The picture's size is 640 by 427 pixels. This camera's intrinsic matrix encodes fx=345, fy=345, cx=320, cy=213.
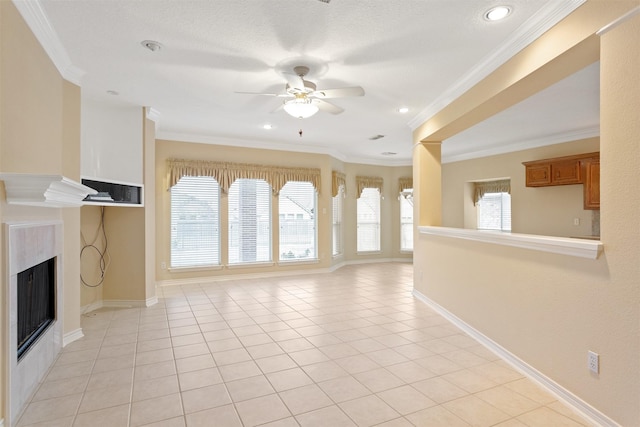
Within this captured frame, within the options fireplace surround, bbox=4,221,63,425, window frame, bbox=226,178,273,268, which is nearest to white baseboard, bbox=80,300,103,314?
fireplace surround, bbox=4,221,63,425

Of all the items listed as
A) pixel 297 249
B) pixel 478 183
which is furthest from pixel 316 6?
pixel 478 183

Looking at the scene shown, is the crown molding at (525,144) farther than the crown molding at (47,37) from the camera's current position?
Yes

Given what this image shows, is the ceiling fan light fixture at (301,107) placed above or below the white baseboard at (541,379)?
above

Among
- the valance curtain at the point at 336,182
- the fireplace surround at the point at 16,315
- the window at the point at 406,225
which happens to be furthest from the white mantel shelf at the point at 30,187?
the window at the point at 406,225

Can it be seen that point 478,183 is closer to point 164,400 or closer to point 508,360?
point 508,360

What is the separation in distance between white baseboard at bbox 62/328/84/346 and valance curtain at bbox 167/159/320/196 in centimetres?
304

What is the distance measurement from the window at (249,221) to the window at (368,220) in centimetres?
284

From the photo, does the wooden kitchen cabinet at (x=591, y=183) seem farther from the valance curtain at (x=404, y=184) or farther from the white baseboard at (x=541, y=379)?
the valance curtain at (x=404, y=184)

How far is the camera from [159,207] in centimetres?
603

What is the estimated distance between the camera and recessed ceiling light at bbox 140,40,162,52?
291cm

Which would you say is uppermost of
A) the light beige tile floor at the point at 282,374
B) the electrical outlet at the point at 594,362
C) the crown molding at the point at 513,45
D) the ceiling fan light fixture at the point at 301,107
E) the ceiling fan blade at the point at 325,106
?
the crown molding at the point at 513,45

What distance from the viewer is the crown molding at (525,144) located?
589 cm

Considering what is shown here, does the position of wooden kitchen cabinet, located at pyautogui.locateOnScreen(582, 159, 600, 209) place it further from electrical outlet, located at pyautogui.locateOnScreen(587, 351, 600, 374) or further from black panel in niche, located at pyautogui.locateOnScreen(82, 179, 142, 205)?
black panel in niche, located at pyautogui.locateOnScreen(82, 179, 142, 205)

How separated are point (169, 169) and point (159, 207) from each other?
69 centimetres
